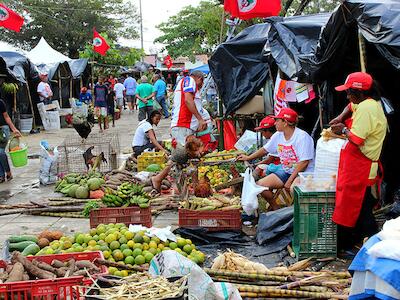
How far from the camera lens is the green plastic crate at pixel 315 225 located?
6.23 metres

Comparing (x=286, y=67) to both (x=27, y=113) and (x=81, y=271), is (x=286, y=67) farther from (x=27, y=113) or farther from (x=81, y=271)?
(x=27, y=113)

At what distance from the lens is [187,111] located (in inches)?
397

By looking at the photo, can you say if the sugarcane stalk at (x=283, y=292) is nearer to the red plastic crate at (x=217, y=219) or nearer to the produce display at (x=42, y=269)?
the produce display at (x=42, y=269)

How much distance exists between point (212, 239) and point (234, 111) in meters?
5.35

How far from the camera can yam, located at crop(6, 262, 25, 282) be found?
4.52 meters

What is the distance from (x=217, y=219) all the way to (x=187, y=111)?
326 cm

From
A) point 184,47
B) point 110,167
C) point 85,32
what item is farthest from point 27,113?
point 184,47

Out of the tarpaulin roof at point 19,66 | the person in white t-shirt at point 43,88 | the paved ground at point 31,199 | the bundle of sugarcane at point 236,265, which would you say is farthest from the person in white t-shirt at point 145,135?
the person in white t-shirt at point 43,88

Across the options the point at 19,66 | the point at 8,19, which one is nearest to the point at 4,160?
the point at 8,19

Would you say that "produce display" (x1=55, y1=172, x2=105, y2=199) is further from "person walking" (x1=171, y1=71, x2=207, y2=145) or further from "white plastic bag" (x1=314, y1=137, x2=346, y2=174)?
"white plastic bag" (x1=314, y1=137, x2=346, y2=174)

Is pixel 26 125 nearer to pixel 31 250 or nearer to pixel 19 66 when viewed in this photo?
pixel 19 66

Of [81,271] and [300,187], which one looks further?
[300,187]

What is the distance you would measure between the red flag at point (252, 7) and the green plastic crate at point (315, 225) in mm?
6423

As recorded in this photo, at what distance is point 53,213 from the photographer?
905 cm
